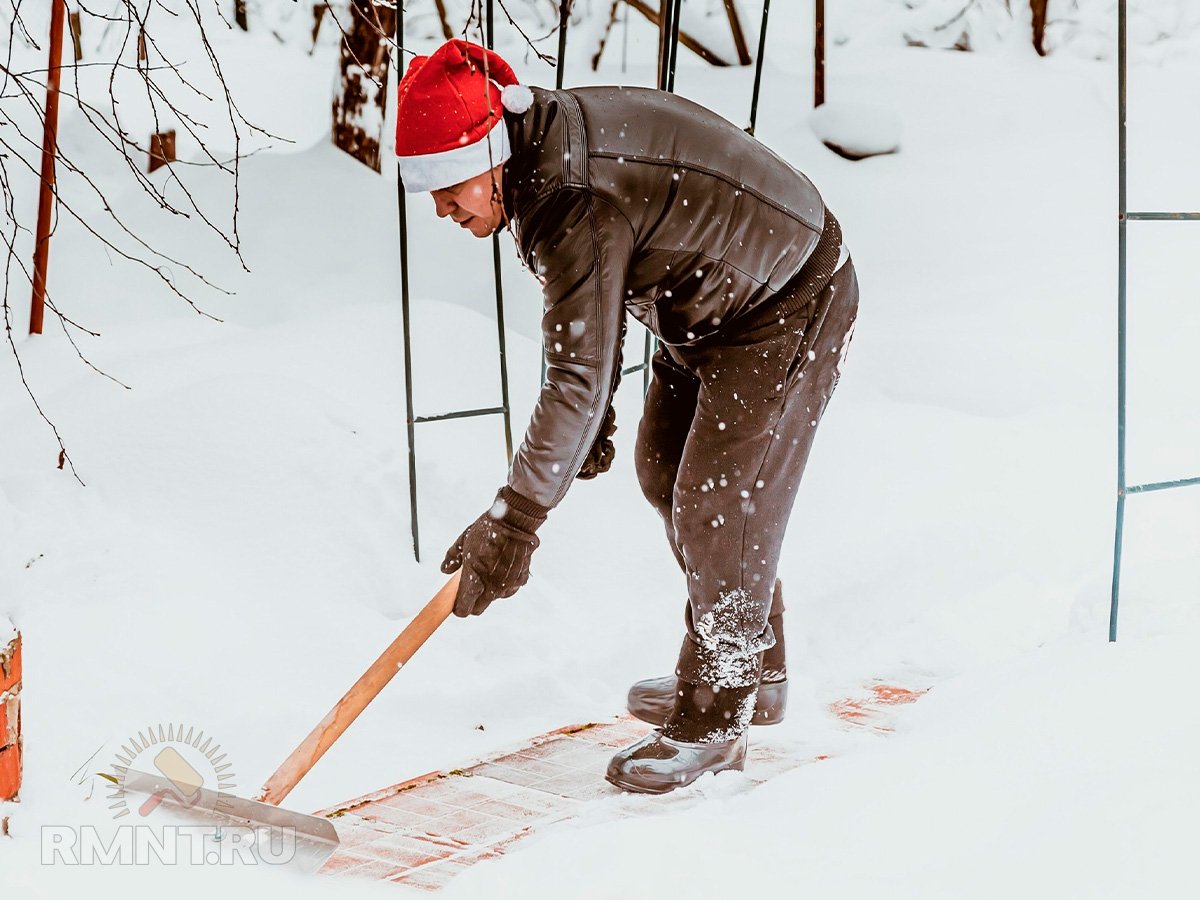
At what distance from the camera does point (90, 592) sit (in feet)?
10.4

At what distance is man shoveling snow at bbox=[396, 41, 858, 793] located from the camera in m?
2.15

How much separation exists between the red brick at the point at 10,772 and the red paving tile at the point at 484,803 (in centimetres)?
53

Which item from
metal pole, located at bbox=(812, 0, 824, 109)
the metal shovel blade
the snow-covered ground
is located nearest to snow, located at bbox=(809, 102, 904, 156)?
metal pole, located at bbox=(812, 0, 824, 109)

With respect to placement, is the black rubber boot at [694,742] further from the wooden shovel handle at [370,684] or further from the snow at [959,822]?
the wooden shovel handle at [370,684]

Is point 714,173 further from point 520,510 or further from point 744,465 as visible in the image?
point 520,510

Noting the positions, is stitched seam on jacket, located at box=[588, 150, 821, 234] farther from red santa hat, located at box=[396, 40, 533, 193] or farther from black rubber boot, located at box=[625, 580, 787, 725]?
black rubber boot, located at box=[625, 580, 787, 725]

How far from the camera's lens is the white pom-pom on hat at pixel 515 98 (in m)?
2.14

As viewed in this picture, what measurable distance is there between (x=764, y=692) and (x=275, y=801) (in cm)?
120

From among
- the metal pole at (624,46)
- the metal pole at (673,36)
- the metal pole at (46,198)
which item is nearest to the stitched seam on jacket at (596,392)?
the metal pole at (673,36)

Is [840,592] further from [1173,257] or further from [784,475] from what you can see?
[1173,257]

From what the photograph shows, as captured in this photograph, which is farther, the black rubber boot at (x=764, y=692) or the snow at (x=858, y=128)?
the snow at (x=858, y=128)

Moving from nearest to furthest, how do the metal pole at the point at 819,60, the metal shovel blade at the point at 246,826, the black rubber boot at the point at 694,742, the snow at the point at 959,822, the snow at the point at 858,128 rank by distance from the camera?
1. the snow at the point at 959,822
2. the metal shovel blade at the point at 246,826
3. the black rubber boot at the point at 694,742
4. the metal pole at the point at 819,60
5. the snow at the point at 858,128

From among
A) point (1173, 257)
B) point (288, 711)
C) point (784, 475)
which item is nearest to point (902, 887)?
point (784, 475)

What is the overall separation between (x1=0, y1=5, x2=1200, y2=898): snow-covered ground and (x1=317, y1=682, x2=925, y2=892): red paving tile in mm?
118
